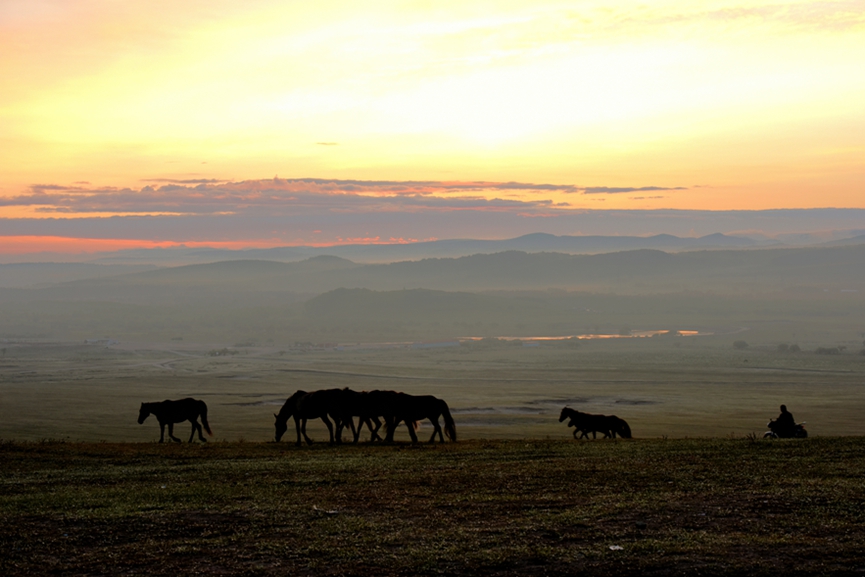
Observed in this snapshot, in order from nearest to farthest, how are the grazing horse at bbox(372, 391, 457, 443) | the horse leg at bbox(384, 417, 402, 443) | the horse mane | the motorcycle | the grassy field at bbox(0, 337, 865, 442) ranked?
the motorcycle, the grazing horse at bbox(372, 391, 457, 443), the horse leg at bbox(384, 417, 402, 443), the horse mane, the grassy field at bbox(0, 337, 865, 442)

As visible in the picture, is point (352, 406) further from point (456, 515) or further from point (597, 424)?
point (456, 515)

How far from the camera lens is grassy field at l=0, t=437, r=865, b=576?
33.2 feet

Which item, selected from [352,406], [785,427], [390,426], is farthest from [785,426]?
[352,406]

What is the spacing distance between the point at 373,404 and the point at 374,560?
15321mm

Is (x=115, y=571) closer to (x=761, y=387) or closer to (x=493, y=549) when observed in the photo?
(x=493, y=549)

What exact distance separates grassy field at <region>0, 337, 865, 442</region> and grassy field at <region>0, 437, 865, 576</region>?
28195 millimetres

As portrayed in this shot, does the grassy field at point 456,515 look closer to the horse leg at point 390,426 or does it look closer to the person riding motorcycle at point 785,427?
the person riding motorcycle at point 785,427

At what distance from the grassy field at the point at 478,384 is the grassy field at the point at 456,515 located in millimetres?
28195

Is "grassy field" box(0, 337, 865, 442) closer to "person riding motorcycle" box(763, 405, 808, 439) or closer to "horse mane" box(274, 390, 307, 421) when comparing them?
"horse mane" box(274, 390, 307, 421)

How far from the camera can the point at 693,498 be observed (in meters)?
13.2

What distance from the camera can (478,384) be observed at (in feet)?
353

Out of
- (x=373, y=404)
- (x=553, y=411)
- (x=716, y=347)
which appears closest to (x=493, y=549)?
(x=373, y=404)

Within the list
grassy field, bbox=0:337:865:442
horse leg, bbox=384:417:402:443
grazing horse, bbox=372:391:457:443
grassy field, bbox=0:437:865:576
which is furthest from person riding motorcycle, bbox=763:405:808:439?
grassy field, bbox=0:337:865:442

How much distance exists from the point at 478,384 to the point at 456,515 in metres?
95.6
